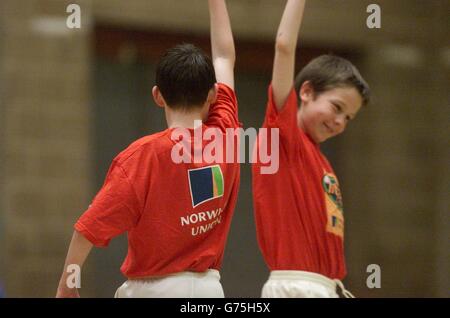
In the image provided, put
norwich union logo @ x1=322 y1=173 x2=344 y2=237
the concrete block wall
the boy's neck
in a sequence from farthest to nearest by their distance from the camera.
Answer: the concrete block wall, norwich union logo @ x1=322 y1=173 x2=344 y2=237, the boy's neck

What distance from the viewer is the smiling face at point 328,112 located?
245 centimetres

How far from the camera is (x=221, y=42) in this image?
233 cm

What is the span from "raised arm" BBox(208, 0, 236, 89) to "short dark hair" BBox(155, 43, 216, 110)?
20 cm

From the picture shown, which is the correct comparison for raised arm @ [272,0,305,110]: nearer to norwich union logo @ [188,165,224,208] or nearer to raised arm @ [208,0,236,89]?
raised arm @ [208,0,236,89]

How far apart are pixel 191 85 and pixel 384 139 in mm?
3909

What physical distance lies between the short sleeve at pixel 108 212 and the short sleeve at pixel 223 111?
0.30 metres

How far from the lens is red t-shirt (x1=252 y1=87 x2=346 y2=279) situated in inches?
90.2

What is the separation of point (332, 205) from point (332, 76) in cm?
39

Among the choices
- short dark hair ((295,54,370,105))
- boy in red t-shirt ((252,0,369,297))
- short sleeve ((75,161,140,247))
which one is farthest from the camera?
short dark hair ((295,54,370,105))

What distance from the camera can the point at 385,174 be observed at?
19.0 feet

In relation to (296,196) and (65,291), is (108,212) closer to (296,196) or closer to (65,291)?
(65,291)

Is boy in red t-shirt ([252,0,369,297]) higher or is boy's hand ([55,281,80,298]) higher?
boy in red t-shirt ([252,0,369,297])

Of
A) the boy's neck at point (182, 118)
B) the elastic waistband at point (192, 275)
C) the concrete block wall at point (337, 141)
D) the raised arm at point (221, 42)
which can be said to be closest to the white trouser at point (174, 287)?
the elastic waistband at point (192, 275)

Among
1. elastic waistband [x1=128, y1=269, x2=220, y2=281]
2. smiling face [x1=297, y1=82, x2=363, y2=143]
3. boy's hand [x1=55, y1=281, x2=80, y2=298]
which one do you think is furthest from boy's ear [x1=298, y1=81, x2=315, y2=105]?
boy's hand [x1=55, y1=281, x2=80, y2=298]
